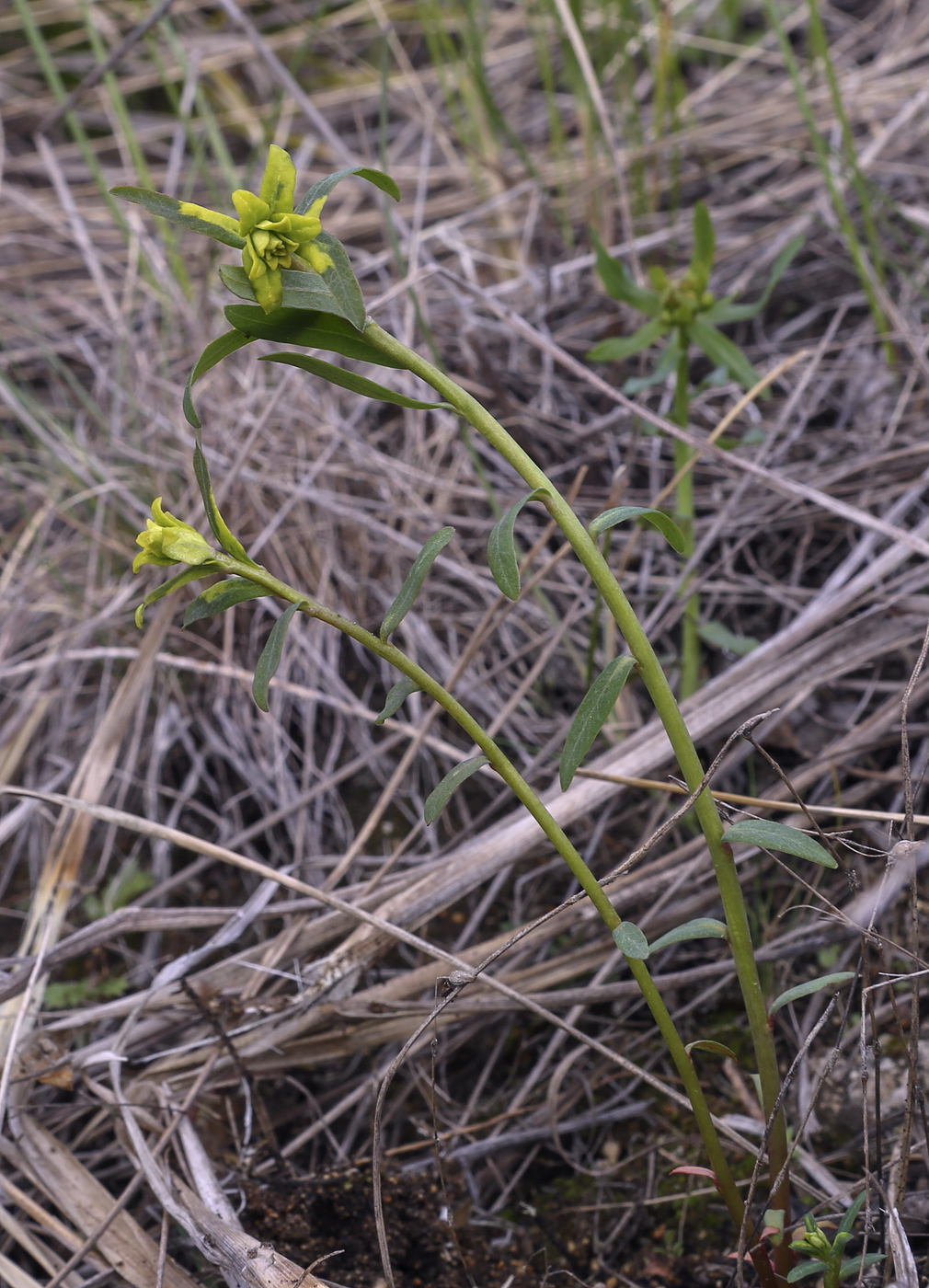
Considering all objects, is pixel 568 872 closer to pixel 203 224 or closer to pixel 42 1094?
pixel 42 1094

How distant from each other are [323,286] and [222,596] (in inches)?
11.0

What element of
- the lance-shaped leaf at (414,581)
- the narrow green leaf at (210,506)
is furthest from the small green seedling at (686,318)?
the narrow green leaf at (210,506)

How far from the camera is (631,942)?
34.3 inches

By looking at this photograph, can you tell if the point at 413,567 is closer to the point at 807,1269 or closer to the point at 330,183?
the point at 330,183

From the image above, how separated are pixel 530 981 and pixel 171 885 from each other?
0.63m

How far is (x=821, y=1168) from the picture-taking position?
1171mm

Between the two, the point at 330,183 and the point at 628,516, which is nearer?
the point at 330,183

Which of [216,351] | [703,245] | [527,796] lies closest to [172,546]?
[216,351]

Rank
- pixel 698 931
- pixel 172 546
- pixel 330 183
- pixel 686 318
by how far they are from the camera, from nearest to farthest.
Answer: pixel 330 183, pixel 172 546, pixel 698 931, pixel 686 318

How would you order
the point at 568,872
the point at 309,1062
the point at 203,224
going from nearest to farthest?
the point at 203,224, the point at 309,1062, the point at 568,872

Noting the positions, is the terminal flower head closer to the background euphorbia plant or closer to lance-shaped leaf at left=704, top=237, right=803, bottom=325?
the background euphorbia plant

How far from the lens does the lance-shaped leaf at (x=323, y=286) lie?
29.4 inches

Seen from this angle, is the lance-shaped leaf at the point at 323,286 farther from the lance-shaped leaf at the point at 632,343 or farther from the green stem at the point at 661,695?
the lance-shaped leaf at the point at 632,343

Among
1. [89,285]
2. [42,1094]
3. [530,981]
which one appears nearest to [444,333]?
[89,285]
